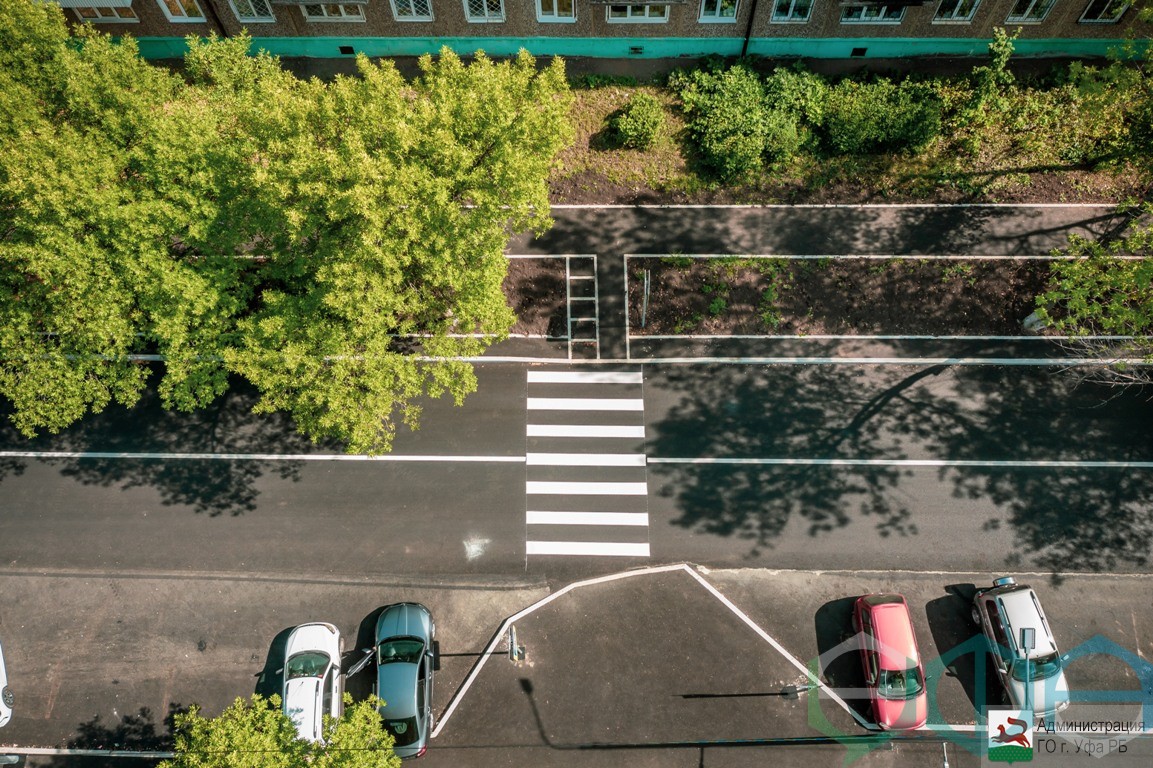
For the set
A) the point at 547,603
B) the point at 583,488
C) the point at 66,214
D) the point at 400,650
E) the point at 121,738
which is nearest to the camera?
the point at 66,214

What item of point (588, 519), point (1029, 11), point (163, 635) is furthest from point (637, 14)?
point (163, 635)

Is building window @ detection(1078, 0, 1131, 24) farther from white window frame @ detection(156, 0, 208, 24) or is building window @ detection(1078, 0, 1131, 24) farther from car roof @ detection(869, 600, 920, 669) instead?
white window frame @ detection(156, 0, 208, 24)

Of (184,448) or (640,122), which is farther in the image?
(640,122)

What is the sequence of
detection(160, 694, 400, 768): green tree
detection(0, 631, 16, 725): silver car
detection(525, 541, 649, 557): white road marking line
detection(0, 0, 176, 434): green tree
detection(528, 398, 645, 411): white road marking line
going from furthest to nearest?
detection(528, 398, 645, 411): white road marking line → detection(525, 541, 649, 557): white road marking line → detection(0, 631, 16, 725): silver car → detection(0, 0, 176, 434): green tree → detection(160, 694, 400, 768): green tree

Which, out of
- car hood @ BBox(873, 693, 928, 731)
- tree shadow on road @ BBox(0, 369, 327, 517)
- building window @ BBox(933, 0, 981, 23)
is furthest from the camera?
building window @ BBox(933, 0, 981, 23)

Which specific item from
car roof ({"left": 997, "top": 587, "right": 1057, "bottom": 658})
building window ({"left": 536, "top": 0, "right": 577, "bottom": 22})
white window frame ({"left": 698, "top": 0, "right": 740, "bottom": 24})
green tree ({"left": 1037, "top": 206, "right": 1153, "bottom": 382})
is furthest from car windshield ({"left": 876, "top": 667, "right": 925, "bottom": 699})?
building window ({"left": 536, "top": 0, "right": 577, "bottom": 22})

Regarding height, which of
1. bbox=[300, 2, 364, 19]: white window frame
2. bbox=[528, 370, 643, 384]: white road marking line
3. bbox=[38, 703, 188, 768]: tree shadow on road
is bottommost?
bbox=[38, 703, 188, 768]: tree shadow on road

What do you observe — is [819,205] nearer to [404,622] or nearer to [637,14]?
[637,14]
